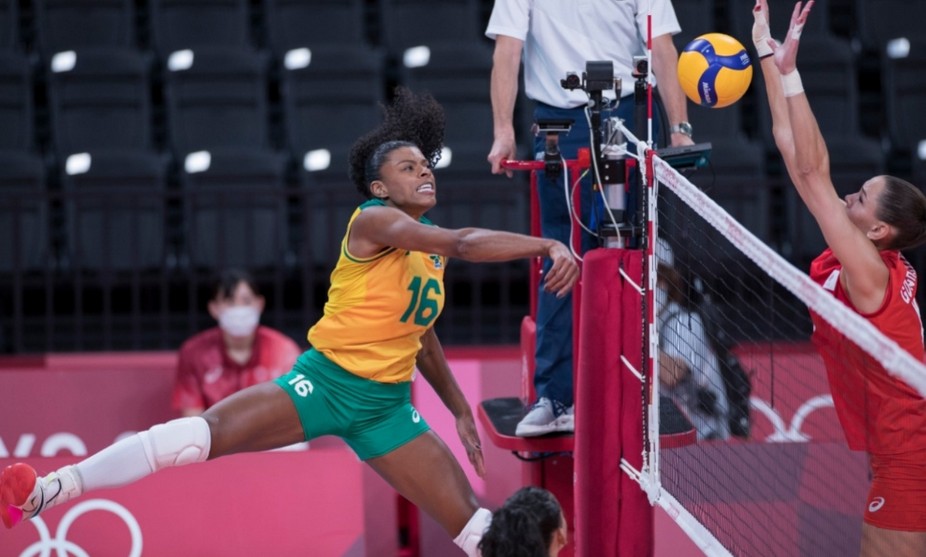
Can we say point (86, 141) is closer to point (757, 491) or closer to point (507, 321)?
point (507, 321)

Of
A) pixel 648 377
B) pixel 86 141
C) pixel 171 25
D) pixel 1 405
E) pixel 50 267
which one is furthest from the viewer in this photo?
pixel 171 25

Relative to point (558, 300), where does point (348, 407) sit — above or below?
below

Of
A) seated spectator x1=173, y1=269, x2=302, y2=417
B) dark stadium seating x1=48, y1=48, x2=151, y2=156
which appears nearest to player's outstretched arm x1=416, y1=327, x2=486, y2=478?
seated spectator x1=173, y1=269, x2=302, y2=417

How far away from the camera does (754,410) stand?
6383mm

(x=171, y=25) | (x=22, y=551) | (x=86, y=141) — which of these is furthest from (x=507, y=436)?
(x=171, y=25)

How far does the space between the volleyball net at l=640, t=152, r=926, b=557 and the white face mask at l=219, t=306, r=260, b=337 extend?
8.06 feet

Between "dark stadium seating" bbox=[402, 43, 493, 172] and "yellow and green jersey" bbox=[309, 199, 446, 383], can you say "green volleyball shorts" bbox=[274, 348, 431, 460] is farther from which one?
"dark stadium seating" bbox=[402, 43, 493, 172]

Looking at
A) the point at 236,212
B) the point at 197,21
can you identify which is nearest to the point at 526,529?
the point at 236,212

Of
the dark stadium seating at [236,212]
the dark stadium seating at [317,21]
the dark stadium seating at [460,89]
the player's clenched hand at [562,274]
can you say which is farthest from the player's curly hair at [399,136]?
the dark stadium seating at [317,21]

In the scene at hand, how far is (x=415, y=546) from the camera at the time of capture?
230 inches

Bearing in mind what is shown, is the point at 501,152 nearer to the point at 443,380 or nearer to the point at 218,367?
the point at 443,380

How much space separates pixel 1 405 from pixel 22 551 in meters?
1.87

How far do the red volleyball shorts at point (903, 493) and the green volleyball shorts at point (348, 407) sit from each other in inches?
62.9

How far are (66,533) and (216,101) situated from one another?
458 centimetres
